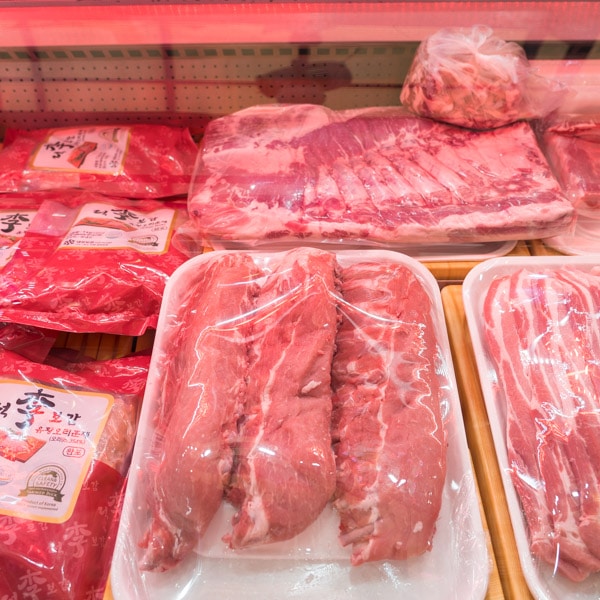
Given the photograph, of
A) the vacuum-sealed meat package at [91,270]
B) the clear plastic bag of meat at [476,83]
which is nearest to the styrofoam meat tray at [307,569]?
the vacuum-sealed meat package at [91,270]

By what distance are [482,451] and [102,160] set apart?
1849 mm

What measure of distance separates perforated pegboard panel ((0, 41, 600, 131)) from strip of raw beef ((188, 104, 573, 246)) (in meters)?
0.10

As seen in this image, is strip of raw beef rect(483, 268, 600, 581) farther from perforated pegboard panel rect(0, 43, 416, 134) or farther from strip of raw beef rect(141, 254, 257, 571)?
perforated pegboard panel rect(0, 43, 416, 134)

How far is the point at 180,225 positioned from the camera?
2.22m

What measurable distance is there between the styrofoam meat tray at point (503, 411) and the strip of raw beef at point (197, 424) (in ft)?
2.35

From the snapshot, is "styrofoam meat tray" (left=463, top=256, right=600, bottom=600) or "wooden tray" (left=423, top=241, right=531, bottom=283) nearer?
"styrofoam meat tray" (left=463, top=256, right=600, bottom=600)

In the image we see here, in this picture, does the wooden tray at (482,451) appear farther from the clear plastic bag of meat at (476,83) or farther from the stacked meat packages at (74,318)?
the stacked meat packages at (74,318)

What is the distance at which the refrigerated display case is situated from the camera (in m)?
1.88

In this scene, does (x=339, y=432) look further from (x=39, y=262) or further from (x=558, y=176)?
(x=558, y=176)

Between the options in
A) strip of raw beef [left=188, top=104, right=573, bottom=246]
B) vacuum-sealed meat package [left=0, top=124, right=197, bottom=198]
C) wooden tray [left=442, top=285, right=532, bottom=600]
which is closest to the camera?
wooden tray [left=442, top=285, right=532, bottom=600]

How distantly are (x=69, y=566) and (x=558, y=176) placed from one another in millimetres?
2155

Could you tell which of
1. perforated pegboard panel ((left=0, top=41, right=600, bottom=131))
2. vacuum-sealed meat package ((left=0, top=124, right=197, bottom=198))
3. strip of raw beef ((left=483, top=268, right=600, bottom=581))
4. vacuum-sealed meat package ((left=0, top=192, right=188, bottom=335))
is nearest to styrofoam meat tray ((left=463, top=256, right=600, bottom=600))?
strip of raw beef ((left=483, top=268, right=600, bottom=581))

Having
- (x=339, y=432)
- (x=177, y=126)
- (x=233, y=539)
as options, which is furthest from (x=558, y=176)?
(x=233, y=539)

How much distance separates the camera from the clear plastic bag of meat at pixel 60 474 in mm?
1491
